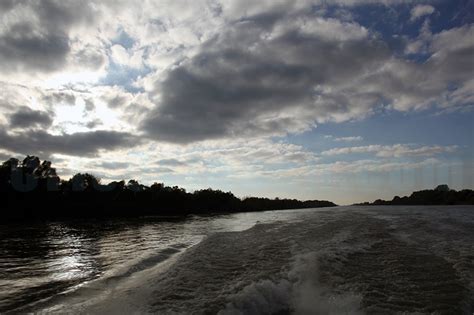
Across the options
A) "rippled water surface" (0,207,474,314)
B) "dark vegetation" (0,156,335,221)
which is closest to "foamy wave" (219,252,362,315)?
"rippled water surface" (0,207,474,314)

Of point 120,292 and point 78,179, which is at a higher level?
point 78,179

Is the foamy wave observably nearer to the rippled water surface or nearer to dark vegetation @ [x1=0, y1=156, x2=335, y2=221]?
the rippled water surface

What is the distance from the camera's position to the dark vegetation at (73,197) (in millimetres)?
61156

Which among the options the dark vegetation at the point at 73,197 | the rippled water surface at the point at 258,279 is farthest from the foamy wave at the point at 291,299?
the dark vegetation at the point at 73,197

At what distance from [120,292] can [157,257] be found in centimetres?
491

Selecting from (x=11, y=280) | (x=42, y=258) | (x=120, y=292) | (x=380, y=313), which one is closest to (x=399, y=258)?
(x=380, y=313)

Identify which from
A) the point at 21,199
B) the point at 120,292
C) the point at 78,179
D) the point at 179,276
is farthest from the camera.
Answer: the point at 78,179

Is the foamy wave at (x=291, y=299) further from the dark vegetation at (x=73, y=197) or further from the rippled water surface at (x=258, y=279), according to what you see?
the dark vegetation at (x=73, y=197)

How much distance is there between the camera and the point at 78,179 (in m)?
81.9

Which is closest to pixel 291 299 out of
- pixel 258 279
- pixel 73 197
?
pixel 258 279

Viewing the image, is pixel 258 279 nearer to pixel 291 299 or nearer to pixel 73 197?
pixel 291 299

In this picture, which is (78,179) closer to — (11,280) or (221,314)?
(11,280)

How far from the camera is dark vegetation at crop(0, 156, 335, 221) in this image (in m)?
61.2

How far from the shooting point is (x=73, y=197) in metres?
75.9
